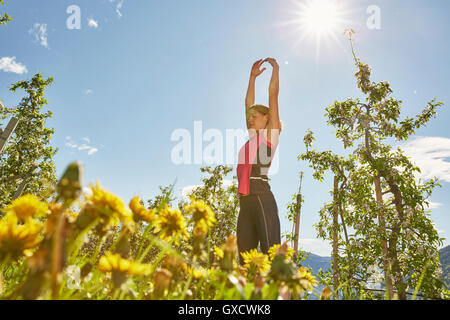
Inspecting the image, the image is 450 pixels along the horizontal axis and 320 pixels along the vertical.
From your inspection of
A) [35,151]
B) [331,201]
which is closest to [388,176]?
[331,201]

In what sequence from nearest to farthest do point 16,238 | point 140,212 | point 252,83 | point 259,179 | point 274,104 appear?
point 16,238
point 140,212
point 259,179
point 274,104
point 252,83

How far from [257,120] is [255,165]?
0.64 meters

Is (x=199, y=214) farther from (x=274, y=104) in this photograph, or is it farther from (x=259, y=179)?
(x=274, y=104)

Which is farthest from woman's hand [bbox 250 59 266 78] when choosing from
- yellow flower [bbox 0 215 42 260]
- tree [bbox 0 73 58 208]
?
tree [bbox 0 73 58 208]

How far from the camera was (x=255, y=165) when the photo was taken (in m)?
2.84

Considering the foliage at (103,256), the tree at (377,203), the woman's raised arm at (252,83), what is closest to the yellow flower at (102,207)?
the foliage at (103,256)

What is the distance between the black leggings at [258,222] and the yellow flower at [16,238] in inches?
83.4

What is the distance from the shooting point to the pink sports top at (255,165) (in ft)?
8.98

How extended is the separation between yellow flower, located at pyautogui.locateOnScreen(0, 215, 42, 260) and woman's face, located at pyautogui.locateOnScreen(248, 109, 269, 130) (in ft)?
9.07

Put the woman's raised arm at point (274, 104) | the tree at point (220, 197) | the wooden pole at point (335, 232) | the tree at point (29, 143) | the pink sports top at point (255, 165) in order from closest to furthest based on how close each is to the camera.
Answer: the pink sports top at point (255, 165)
the woman's raised arm at point (274, 104)
the wooden pole at point (335, 232)
the tree at point (220, 197)
the tree at point (29, 143)

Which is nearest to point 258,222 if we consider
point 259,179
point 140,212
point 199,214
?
point 259,179

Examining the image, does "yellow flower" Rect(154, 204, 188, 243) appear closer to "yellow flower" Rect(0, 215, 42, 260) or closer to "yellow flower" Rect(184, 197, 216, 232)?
"yellow flower" Rect(184, 197, 216, 232)

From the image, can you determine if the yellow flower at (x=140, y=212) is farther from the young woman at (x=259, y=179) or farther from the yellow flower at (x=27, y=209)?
the young woman at (x=259, y=179)
